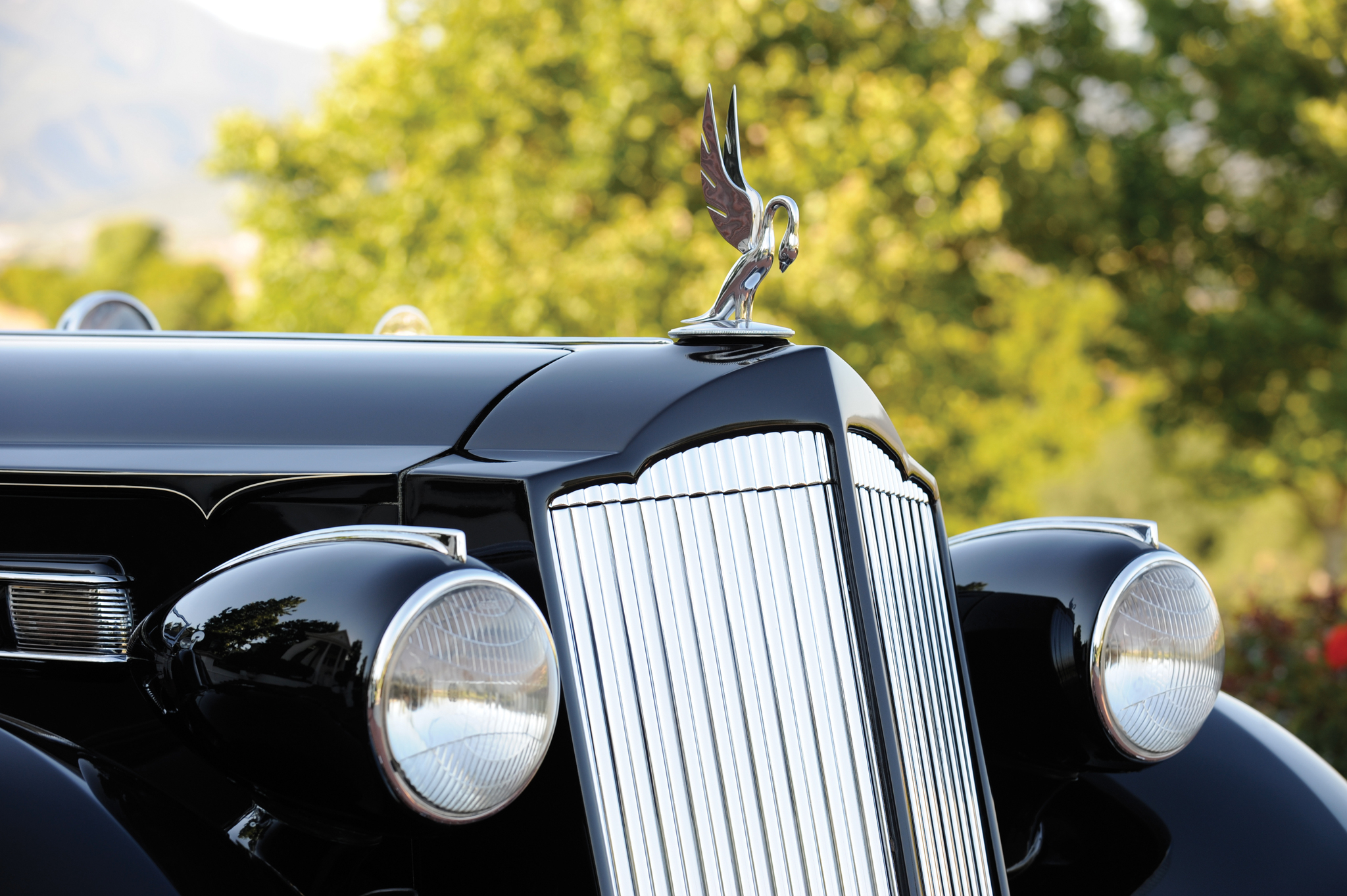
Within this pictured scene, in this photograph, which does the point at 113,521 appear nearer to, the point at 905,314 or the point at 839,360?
the point at 839,360

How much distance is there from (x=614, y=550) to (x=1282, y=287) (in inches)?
620

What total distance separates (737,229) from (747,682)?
2.58ft

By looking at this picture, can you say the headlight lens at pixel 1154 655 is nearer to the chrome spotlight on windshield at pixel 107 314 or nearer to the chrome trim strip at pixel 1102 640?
the chrome trim strip at pixel 1102 640

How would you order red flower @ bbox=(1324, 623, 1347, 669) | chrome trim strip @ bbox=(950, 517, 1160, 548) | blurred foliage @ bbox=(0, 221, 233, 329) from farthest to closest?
blurred foliage @ bbox=(0, 221, 233, 329) → red flower @ bbox=(1324, 623, 1347, 669) → chrome trim strip @ bbox=(950, 517, 1160, 548)

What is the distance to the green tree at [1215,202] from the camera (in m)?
14.3

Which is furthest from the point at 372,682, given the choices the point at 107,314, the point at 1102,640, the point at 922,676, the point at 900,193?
the point at 900,193

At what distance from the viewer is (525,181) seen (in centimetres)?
1241

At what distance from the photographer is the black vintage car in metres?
1.40

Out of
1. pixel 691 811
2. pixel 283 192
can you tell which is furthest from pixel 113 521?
pixel 283 192

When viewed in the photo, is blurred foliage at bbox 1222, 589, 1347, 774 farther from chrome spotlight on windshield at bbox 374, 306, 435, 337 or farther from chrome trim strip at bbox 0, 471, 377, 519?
chrome trim strip at bbox 0, 471, 377, 519

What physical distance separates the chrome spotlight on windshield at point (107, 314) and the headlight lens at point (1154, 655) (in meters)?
2.27

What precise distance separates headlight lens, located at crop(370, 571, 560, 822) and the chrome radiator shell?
0.46ft

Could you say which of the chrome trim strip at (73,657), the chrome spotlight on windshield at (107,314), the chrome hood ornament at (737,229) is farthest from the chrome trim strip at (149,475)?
the chrome spotlight on windshield at (107,314)

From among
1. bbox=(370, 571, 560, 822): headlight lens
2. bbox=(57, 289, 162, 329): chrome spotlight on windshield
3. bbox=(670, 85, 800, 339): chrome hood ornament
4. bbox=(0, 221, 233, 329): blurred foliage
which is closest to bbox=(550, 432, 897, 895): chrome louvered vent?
bbox=(370, 571, 560, 822): headlight lens
